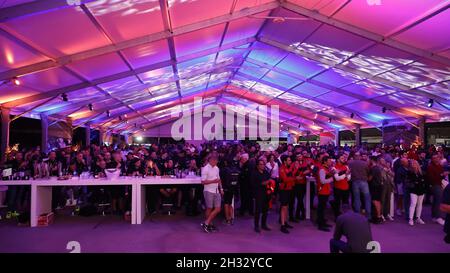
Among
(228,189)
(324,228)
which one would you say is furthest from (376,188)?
(228,189)

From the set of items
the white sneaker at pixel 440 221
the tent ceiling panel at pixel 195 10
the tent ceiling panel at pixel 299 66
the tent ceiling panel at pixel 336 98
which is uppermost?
the tent ceiling panel at pixel 299 66

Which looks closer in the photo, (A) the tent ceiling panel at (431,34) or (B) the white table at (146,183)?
(B) the white table at (146,183)

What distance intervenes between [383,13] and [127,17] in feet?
20.3

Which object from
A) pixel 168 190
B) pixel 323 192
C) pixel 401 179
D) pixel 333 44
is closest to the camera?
pixel 323 192

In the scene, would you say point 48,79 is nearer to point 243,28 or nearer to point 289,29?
point 243,28

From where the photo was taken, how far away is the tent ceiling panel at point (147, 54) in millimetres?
9081

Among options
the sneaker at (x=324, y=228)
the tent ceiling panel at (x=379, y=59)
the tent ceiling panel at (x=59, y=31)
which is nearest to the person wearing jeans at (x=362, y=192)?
the sneaker at (x=324, y=228)

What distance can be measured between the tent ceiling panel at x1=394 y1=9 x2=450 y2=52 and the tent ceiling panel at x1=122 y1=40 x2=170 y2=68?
22.3ft

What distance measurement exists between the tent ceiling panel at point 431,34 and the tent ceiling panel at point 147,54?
680 centimetres

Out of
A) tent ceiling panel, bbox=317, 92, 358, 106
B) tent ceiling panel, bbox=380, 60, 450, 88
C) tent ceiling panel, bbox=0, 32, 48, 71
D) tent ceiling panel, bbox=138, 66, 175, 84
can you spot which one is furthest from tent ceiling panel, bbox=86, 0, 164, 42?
tent ceiling panel, bbox=317, 92, 358, 106

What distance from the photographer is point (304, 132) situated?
3341 centimetres

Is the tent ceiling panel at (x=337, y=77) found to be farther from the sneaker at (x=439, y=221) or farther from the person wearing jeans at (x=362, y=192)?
the sneaker at (x=439, y=221)

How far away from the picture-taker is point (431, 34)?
8.46 metres
